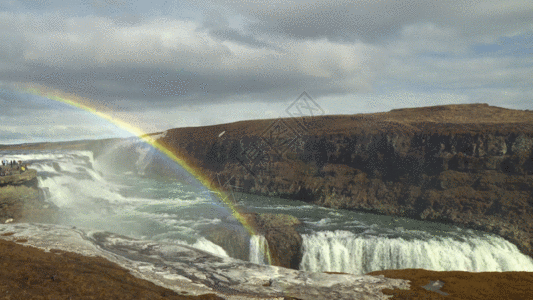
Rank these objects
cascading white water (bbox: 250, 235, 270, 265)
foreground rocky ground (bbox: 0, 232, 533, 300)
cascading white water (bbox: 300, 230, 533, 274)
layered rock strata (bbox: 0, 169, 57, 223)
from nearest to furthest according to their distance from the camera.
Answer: foreground rocky ground (bbox: 0, 232, 533, 300) < cascading white water (bbox: 300, 230, 533, 274) < cascading white water (bbox: 250, 235, 270, 265) < layered rock strata (bbox: 0, 169, 57, 223)

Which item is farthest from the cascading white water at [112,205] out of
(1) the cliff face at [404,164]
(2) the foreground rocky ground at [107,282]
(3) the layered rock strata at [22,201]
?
(1) the cliff face at [404,164]

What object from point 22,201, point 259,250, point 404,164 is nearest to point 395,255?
point 259,250

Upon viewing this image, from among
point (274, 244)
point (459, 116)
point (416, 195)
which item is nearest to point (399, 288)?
point (274, 244)

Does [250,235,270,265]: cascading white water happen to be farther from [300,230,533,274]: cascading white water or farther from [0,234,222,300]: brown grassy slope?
[0,234,222,300]: brown grassy slope

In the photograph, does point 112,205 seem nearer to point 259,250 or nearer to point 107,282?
point 259,250

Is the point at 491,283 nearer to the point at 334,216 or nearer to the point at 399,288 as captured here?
the point at 399,288

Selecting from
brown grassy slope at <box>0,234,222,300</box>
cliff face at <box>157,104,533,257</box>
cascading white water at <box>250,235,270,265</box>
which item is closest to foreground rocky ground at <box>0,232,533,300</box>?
brown grassy slope at <box>0,234,222,300</box>

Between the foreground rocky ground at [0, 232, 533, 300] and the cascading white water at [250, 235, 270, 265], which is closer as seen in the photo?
the foreground rocky ground at [0, 232, 533, 300]
